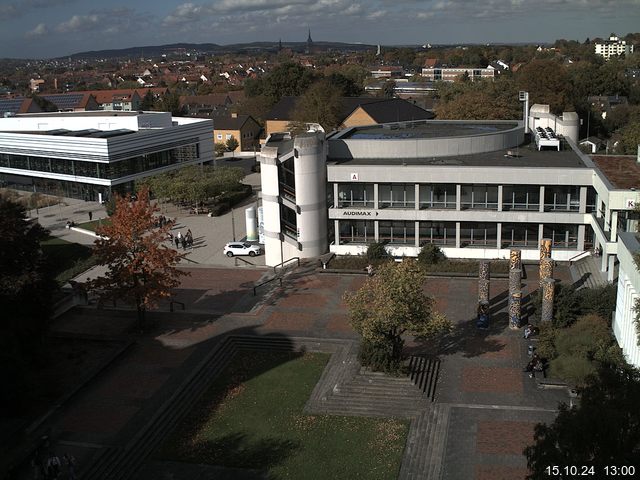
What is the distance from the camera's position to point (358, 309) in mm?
27797

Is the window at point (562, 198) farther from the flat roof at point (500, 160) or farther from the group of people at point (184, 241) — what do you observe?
the group of people at point (184, 241)

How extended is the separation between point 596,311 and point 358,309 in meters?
11.9

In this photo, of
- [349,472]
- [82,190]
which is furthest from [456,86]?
[349,472]

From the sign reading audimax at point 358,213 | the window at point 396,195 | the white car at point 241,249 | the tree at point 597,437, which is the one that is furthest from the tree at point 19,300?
the window at point 396,195

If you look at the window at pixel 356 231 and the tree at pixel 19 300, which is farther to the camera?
the window at pixel 356 231

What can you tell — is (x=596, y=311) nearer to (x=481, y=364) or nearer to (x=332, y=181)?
(x=481, y=364)

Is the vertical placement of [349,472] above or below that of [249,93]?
below

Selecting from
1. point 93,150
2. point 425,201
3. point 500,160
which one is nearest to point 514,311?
point 425,201

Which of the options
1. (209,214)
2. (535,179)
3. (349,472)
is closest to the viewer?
(349,472)

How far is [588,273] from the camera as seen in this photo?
39.3 m

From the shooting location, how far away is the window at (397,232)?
44688mm

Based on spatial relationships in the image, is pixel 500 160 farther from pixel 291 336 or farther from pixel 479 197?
pixel 291 336

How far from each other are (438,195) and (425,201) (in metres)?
0.91

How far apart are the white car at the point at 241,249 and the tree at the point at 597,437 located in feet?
109
